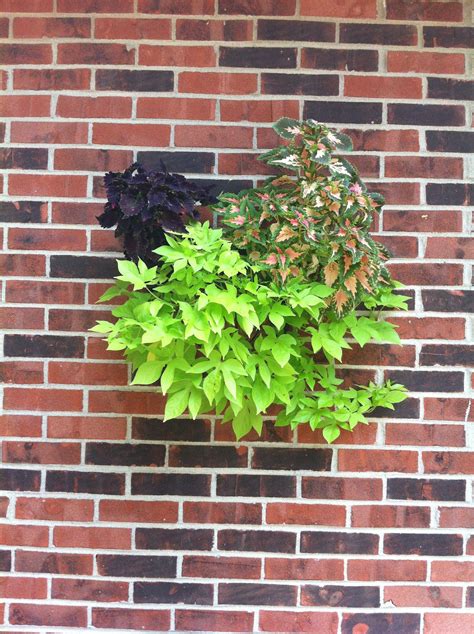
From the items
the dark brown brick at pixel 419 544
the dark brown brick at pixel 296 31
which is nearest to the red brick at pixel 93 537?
the dark brown brick at pixel 419 544

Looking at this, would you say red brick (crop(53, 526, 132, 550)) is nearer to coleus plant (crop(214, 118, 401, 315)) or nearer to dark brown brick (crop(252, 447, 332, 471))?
dark brown brick (crop(252, 447, 332, 471))

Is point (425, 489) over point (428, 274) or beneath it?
beneath

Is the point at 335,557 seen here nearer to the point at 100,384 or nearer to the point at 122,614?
the point at 122,614

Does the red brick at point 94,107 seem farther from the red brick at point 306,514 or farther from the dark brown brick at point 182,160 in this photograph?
the red brick at point 306,514

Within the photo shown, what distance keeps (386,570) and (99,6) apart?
1969mm

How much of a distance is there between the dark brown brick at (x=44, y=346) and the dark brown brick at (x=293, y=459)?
25.5 inches

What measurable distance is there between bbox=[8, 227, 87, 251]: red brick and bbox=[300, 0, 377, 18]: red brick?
986mm

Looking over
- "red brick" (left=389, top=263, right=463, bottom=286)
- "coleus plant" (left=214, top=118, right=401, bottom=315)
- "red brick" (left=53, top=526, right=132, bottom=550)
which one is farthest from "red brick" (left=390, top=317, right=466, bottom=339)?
"red brick" (left=53, top=526, right=132, bottom=550)

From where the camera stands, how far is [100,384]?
189cm

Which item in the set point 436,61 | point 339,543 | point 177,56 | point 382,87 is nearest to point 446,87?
point 436,61

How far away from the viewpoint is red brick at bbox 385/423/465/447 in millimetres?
1896

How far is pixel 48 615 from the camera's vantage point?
1893mm

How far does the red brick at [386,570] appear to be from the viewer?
1889mm

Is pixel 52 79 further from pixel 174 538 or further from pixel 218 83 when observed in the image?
pixel 174 538
